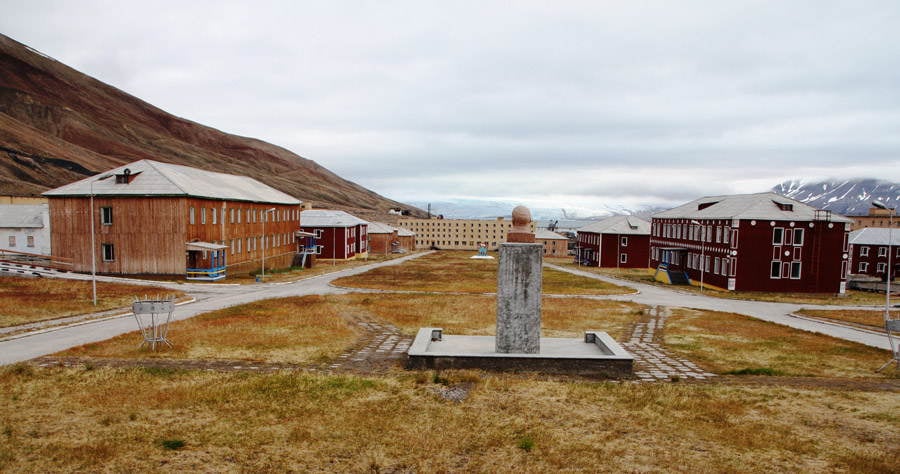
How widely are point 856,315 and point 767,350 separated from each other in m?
18.8

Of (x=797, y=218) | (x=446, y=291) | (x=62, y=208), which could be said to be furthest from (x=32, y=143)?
(x=797, y=218)

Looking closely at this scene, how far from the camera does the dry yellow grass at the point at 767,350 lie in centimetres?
1829

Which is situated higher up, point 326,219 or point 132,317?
point 326,219

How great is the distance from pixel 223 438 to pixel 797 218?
54.4m

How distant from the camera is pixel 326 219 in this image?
257 feet

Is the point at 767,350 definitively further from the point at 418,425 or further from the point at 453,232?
the point at 453,232

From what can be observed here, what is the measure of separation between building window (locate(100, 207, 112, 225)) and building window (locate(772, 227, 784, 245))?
5927 centimetres

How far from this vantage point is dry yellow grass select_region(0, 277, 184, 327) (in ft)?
85.4

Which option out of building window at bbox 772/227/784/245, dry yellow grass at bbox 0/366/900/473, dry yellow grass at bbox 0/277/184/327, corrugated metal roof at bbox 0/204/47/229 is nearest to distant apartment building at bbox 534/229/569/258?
building window at bbox 772/227/784/245

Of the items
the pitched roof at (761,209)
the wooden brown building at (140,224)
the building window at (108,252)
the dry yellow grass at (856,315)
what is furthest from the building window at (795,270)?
the building window at (108,252)

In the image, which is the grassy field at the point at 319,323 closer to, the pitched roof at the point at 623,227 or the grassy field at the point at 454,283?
the grassy field at the point at 454,283

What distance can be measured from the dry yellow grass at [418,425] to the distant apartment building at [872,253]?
8267 centimetres

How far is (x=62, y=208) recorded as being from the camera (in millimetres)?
46281

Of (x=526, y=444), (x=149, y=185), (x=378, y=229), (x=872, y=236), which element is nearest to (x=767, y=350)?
(x=526, y=444)
